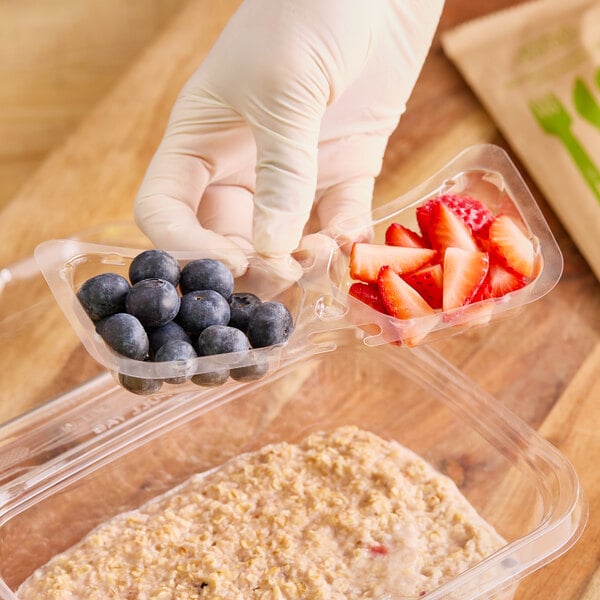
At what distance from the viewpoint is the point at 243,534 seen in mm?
1760

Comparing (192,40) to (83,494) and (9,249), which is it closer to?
(9,249)

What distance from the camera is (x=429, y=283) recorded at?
68.7 inches

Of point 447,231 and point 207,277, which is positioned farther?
point 447,231

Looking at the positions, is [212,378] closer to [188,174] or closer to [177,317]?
[177,317]

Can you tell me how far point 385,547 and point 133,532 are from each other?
46cm

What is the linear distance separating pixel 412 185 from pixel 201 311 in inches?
38.8

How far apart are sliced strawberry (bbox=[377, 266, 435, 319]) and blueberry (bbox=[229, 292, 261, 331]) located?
0.23 m

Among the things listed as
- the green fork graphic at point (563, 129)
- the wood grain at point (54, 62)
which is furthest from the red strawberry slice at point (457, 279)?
the wood grain at point (54, 62)

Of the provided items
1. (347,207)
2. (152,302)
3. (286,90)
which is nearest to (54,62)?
(347,207)

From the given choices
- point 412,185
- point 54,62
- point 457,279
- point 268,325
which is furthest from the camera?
point 54,62

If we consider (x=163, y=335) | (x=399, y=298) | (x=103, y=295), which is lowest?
(x=399, y=298)

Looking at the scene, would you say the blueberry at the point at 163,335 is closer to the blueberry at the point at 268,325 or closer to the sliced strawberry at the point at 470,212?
the blueberry at the point at 268,325

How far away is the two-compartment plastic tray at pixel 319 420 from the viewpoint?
1710 mm

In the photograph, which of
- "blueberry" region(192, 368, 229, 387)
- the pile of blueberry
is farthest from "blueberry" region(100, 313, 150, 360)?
"blueberry" region(192, 368, 229, 387)
